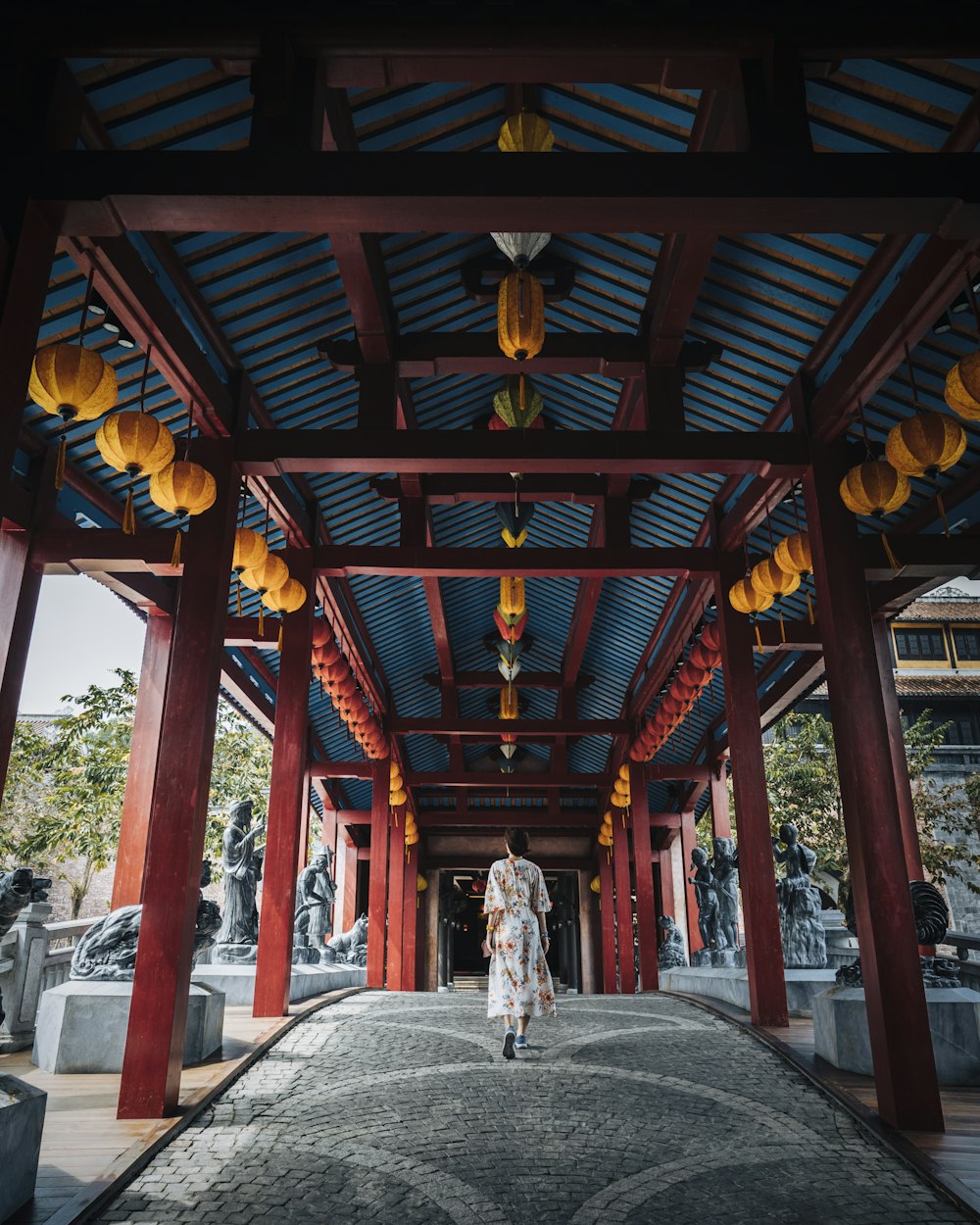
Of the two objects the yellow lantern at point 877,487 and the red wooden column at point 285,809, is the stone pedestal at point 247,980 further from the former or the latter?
the yellow lantern at point 877,487

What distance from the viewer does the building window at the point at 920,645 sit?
76.1ft

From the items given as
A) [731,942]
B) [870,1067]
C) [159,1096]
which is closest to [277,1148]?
[159,1096]

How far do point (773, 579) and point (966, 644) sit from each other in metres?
20.4

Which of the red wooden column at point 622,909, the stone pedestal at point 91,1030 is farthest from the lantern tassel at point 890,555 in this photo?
the red wooden column at point 622,909

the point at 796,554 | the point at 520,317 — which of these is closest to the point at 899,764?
the point at 796,554

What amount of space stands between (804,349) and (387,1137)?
5.73 metres

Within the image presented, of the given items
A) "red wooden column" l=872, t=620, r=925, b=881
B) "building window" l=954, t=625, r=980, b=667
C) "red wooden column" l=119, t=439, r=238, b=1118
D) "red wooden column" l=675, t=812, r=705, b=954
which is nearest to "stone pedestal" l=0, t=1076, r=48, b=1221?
"red wooden column" l=119, t=439, r=238, b=1118

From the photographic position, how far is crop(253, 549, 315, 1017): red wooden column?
738cm

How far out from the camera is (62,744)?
14227 millimetres

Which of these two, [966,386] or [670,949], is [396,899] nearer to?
[670,949]

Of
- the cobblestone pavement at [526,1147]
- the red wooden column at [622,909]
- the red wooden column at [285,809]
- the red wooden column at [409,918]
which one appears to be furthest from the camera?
the red wooden column at [409,918]

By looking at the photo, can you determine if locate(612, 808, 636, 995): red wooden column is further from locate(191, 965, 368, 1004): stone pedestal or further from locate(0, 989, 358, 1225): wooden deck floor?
locate(0, 989, 358, 1225): wooden deck floor

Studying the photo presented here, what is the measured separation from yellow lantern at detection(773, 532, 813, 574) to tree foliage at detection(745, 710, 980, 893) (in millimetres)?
9588

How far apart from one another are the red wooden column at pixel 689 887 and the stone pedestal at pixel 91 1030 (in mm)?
13233
